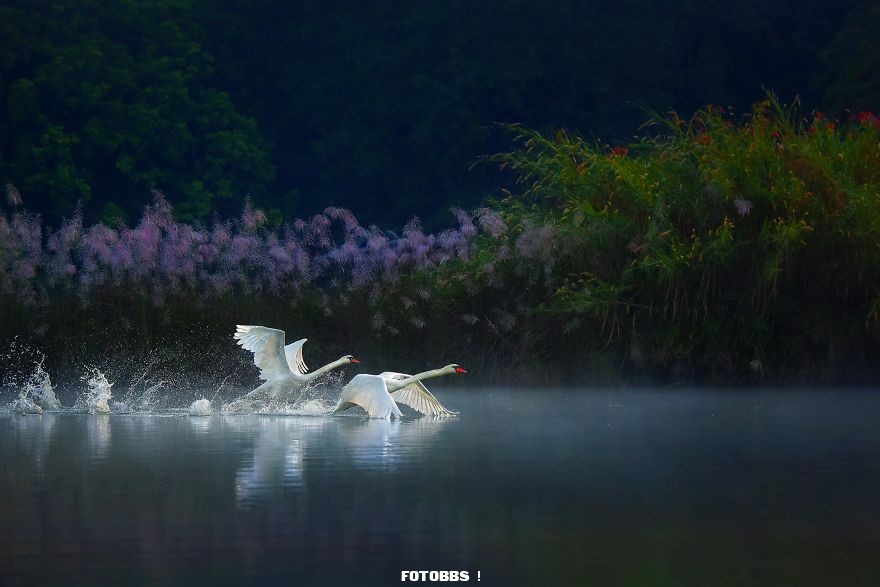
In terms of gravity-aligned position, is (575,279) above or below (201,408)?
above

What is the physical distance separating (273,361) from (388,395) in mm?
1752

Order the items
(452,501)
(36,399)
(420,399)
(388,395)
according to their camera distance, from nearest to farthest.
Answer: (452,501) < (388,395) < (420,399) < (36,399)

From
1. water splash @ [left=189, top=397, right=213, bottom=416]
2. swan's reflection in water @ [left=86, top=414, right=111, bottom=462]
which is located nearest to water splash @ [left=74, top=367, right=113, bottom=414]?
swan's reflection in water @ [left=86, top=414, right=111, bottom=462]

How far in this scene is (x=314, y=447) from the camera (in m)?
11.9

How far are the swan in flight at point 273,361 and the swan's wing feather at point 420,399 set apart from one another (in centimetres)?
70

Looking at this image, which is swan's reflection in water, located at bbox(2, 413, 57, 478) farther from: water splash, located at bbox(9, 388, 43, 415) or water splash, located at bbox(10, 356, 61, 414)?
water splash, located at bbox(10, 356, 61, 414)

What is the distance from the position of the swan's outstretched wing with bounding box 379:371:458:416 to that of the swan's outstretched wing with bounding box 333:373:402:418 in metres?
0.41

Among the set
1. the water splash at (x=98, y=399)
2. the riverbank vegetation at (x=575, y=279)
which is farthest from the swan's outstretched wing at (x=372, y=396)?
the riverbank vegetation at (x=575, y=279)

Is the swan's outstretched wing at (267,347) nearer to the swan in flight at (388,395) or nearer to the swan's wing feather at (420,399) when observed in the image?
the swan in flight at (388,395)

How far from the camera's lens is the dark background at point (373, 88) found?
1483 inches

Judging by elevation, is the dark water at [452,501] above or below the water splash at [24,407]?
below

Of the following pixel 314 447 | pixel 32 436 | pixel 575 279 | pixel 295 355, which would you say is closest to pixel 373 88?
pixel 575 279

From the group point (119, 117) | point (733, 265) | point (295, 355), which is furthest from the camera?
point (119, 117)

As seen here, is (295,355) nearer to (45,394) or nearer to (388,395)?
(388,395)
